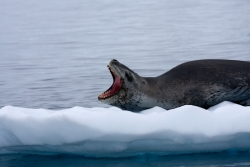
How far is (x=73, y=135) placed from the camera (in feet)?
14.4

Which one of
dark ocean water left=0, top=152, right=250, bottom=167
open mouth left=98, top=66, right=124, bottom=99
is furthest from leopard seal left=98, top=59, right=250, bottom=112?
dark ocean water left=0, top=152, right=250, bottom=167

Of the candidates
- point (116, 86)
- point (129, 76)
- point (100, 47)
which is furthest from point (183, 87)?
point (100, 47)

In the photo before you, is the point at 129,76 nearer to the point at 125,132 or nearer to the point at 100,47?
the point at 125,132

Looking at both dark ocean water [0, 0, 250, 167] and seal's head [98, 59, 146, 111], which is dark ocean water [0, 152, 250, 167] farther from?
seal's head [98, 59, 146, 111]

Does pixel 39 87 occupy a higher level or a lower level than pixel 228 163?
higher

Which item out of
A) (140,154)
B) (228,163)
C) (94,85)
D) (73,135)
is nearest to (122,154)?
(140,154)

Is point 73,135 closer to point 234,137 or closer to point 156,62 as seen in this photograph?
point 234,137

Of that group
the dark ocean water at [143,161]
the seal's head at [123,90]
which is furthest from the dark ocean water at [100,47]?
the seal's head at [123,90]

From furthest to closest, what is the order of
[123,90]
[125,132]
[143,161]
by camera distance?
[123,90] < [143,161] < [125,132]

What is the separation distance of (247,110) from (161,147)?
2.20 ft

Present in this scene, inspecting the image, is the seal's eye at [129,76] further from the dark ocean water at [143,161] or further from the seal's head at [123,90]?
the dark ocean water at [143,161]

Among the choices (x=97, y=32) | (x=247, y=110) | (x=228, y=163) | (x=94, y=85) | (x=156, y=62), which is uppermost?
(x=97, y=32)

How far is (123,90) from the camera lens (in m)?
5.88

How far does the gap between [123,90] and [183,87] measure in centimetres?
56
